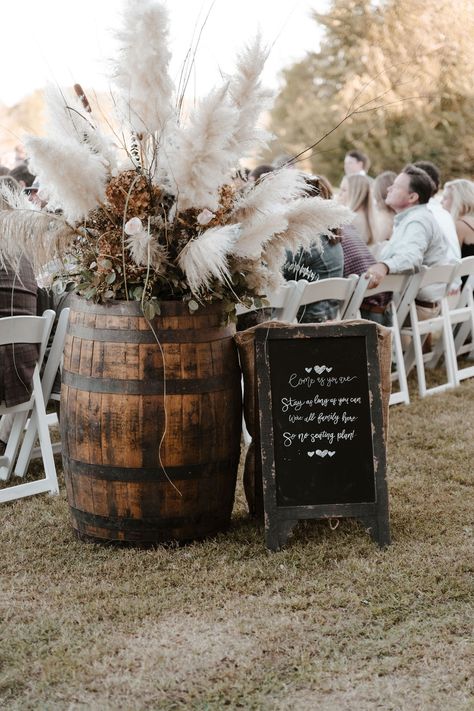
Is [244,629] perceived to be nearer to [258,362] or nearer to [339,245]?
[258,362]

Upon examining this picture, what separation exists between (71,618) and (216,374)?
1.04 meters

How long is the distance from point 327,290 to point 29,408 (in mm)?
1809

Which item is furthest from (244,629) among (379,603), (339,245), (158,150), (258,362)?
(339,245)

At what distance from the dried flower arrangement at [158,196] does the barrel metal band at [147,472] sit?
0.61 meters

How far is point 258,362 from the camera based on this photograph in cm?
353

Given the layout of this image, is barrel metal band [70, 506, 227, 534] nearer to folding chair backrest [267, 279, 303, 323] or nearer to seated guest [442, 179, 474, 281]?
folding chair backrest [267, 279, 303, 323]

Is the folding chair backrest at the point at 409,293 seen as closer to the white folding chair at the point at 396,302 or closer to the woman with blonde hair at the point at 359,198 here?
the white folding chair at the point at 396,302

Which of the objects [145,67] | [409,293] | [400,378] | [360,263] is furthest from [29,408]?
[409,293]

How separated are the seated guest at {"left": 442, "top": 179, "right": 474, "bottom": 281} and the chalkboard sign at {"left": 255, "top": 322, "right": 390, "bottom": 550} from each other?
4.42 metres

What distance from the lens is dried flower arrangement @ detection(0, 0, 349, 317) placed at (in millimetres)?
3137

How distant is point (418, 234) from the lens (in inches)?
251

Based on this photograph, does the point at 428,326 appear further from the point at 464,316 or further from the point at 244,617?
the point at 244,617

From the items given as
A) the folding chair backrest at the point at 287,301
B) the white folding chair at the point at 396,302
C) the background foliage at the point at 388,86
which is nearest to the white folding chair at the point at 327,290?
the folding chair backrest at the point at 287,301

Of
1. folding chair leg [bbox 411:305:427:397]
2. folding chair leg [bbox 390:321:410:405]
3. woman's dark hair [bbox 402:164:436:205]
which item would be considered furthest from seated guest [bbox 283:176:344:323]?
woman's dark hair [bbox 402:164:436:205]
